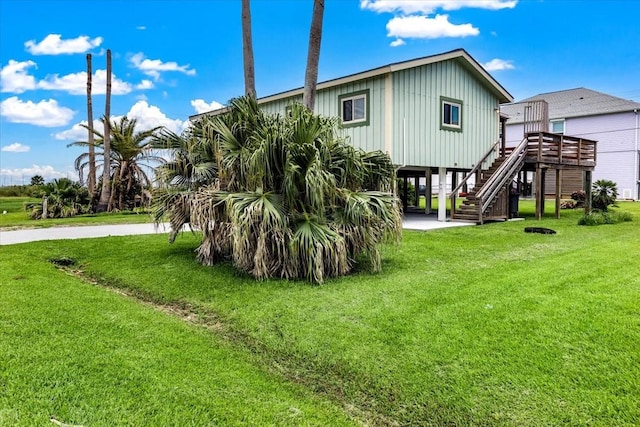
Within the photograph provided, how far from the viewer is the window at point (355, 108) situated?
510 inches

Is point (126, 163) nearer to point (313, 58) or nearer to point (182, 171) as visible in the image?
point (313, 58)

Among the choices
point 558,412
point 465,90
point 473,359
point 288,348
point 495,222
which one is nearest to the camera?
point 558,412

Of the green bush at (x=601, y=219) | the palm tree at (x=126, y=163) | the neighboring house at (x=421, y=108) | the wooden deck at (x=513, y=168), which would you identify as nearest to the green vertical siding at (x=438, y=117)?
the neighboring house at (x=421, y=108)

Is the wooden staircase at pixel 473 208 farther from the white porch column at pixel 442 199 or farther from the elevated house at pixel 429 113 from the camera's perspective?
the white porch column at pixel 442 199

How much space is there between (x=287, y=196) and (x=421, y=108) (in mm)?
8468

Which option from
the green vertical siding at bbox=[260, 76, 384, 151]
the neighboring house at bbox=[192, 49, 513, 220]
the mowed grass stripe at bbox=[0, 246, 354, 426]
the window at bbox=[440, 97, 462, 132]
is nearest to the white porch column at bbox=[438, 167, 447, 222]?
the neighboring house at bbox=[192, 49, 513, 220]

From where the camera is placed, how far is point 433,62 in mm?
13188

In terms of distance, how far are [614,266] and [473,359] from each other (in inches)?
162

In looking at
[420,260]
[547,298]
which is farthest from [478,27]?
[547,298]

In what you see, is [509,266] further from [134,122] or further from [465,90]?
[134,122]

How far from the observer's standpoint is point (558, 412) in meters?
2.75

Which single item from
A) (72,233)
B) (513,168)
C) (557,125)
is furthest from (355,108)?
(557,125)

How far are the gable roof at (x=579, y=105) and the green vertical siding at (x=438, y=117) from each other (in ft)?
38.1

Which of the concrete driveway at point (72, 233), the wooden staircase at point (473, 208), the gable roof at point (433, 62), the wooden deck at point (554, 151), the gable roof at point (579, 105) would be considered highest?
the gable roof at point (579, 105)
